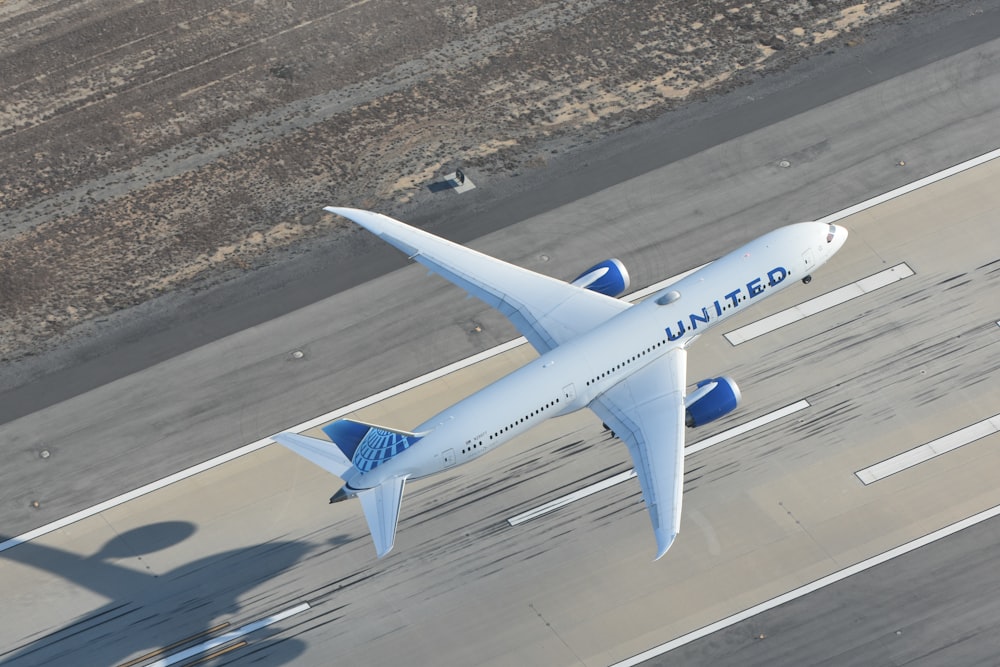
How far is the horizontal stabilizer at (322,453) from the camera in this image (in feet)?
182

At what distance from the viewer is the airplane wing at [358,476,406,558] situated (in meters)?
53.1

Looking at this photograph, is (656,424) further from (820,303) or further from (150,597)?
(150,597)

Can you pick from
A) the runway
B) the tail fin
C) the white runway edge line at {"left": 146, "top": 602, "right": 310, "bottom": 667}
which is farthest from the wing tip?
the white runway edge line at {"left": 146, "top": 602, "right": 310, "bottom": 667}

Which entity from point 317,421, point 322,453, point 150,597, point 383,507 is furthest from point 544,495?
point 150,597

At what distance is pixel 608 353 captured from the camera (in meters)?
59.9

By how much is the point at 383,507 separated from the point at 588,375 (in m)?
11.8

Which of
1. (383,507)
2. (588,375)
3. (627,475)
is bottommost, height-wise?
(627,475)

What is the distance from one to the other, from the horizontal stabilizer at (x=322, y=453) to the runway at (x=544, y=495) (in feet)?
27.1

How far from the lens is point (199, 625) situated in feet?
198

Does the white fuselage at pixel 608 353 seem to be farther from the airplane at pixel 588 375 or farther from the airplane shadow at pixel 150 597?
the airplane shadow at pixel 150 597

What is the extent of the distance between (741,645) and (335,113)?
138 ft

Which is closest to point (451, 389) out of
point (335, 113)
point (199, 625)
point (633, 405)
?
point (633, 405)

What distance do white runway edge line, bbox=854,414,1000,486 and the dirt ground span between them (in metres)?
27.5

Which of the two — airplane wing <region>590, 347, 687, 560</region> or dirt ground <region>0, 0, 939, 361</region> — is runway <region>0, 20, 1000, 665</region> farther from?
dirt ground <region>0, 0, 939, 361</region>
